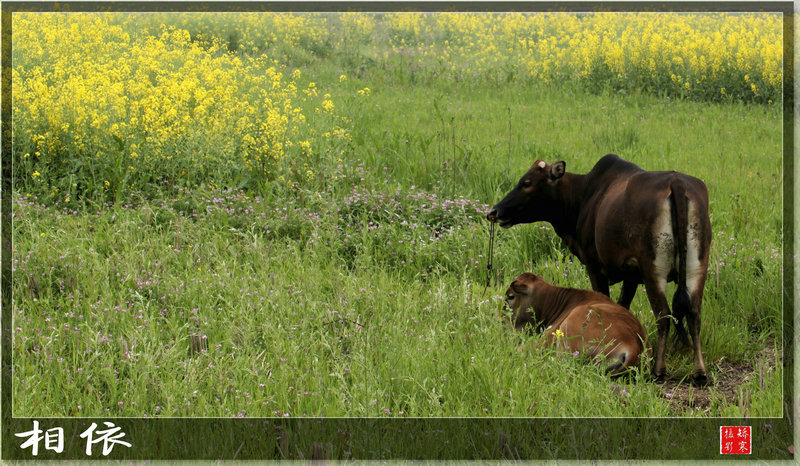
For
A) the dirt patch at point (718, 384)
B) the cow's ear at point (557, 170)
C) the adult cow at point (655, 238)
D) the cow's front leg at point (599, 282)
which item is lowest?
the dirt patch at point (718, 384)

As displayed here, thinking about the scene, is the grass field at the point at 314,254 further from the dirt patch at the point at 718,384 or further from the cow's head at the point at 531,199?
the cow's head at the point at 531,199

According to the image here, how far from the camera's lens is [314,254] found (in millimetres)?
5828

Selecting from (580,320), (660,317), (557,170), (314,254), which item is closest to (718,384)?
(660,317)

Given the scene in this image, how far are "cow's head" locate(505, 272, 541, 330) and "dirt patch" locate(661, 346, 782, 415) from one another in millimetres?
961

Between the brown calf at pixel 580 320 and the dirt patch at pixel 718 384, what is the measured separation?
0.96 ft

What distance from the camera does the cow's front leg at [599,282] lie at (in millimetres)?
4898

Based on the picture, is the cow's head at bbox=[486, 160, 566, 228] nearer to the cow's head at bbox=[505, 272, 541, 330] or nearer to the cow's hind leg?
the cow's head at bbox=[505, 272, 541, 330]

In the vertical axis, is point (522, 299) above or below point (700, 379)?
above

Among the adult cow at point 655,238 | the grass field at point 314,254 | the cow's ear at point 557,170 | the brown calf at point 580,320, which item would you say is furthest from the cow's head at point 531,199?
the grass field at point 314,254

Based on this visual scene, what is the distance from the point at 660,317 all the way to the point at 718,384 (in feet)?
2.00

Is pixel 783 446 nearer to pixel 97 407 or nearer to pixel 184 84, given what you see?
pixel 97 407

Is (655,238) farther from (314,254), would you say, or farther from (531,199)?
(314,254)

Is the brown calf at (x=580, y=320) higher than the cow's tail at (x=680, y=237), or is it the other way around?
the cow's tail at (x=680, y=237)

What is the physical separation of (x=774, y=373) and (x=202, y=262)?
12.8 feet
